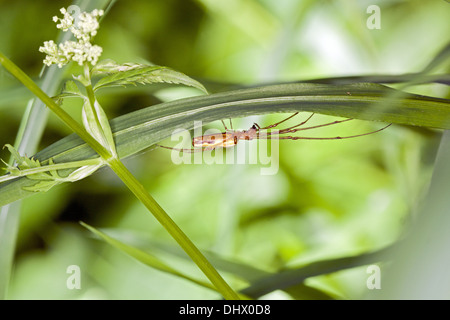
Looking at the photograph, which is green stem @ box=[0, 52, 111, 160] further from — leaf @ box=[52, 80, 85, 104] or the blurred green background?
the blurred green background

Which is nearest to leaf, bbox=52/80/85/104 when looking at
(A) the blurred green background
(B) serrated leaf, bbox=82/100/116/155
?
(B) serrated leaf, bbox=82/100/116/155

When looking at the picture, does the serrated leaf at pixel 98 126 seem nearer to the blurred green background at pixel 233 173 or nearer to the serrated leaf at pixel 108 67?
the serrated leaf at pixel 108 67

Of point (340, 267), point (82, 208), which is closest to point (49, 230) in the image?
point (82, 208)

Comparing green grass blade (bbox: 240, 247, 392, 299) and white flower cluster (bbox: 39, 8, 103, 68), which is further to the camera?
green grass blade (bbox: 240, 247, 392, 299)

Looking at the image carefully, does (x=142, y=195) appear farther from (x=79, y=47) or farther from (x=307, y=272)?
(x=307, y=272)

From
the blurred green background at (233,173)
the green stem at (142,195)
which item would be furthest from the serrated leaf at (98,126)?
the blurred green background at (233,173)
